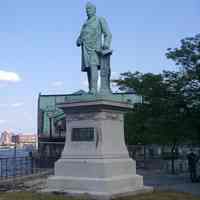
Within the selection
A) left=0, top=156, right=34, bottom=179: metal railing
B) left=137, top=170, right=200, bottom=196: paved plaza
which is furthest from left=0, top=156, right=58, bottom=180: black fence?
left=137, top=170, right=200, bottom=196: paved plaza

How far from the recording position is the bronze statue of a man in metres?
13.3

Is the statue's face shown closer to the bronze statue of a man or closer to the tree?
the bronze statue of a man

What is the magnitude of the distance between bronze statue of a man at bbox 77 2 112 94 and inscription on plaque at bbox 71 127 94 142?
114 centimetres

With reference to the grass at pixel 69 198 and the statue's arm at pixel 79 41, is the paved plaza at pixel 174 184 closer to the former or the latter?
the grass at pixel 69 198

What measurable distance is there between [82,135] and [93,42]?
284cm

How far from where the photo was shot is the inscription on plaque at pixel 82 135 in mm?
12516

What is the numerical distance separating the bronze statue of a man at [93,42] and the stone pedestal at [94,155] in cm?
81

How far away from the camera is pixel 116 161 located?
12.6 metres

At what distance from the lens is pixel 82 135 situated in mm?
12672

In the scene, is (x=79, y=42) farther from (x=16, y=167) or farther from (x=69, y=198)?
(x=16, y=167)

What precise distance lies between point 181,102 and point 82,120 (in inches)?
322

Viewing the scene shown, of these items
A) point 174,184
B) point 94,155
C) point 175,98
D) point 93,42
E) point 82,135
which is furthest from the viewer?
point 175,98

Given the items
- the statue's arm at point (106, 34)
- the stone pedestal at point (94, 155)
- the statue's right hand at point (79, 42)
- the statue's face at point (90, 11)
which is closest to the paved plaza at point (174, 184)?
the stone pedestal at point (94, 155)

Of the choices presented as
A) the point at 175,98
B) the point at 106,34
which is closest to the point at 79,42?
the point at 106,34
